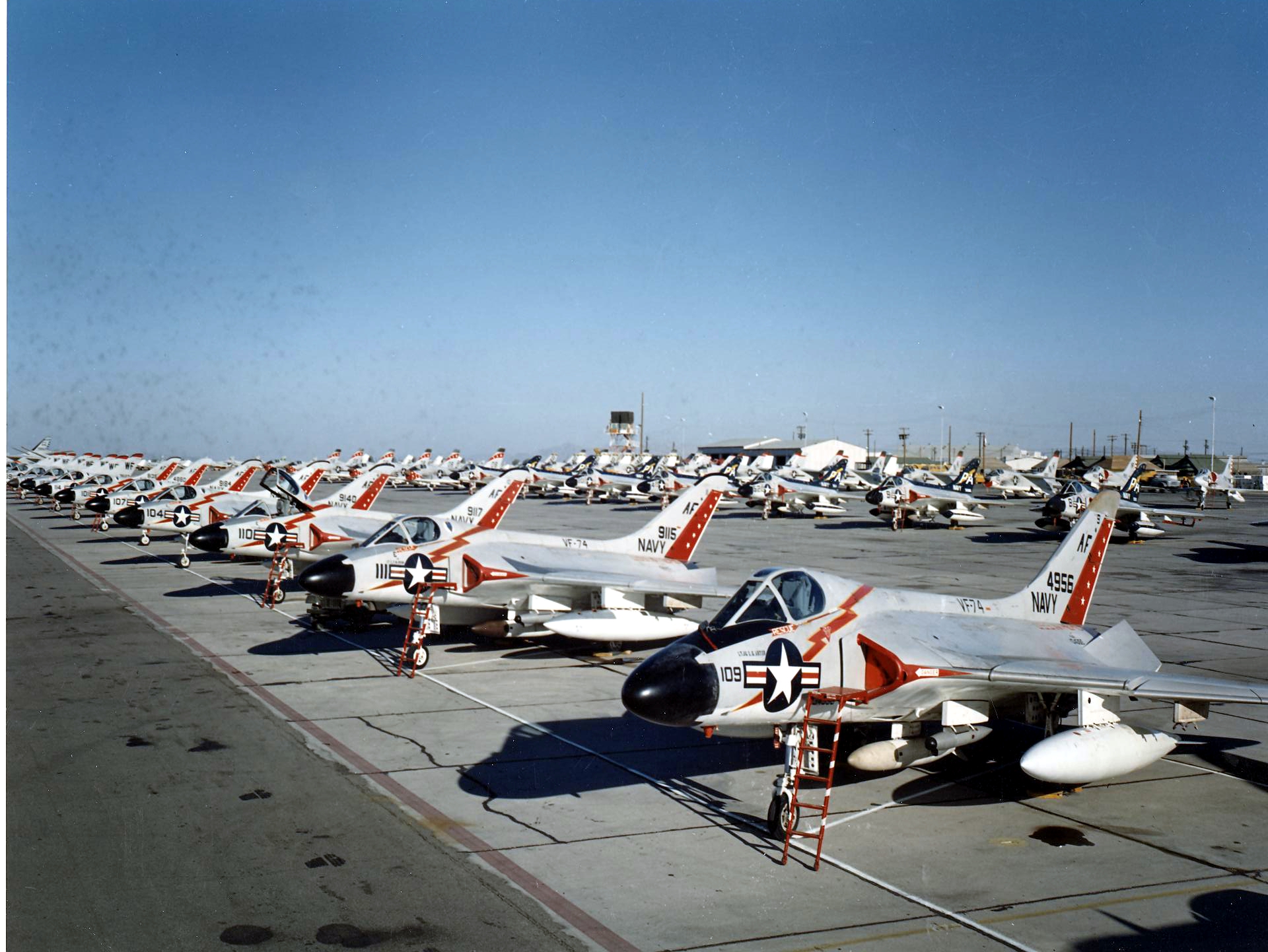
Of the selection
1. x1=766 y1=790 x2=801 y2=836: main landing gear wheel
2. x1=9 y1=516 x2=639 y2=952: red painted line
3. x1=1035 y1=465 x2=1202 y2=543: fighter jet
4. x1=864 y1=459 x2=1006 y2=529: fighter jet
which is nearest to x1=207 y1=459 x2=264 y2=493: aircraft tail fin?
x1=9 y1=516 x2=639 y2=952: red painted line

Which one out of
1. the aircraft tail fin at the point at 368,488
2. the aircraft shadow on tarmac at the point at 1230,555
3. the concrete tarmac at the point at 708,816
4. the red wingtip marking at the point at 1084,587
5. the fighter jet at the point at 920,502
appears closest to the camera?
the concrete tarmac at the point at 708,816

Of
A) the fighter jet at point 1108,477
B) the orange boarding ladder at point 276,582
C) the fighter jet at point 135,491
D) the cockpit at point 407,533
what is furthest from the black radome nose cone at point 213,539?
the fighter jet at point 1108,477

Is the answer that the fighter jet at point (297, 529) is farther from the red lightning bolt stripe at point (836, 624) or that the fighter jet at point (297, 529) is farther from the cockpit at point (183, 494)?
the red lightning bolt stripe at point (836, 624)

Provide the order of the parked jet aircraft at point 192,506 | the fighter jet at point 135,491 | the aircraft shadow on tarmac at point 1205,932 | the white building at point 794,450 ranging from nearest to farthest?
the aircraft shadow on tarmac at point 1205,932 < the parked jet aircraft at point 192,506 < the fighter jet at point 135,491 < the white building at point 794,450

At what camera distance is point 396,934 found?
6664 mm

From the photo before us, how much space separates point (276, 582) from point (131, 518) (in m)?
13.3

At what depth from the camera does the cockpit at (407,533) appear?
17.7m

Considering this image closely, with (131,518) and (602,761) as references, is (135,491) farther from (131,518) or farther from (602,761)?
(602,761)

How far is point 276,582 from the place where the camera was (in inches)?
930

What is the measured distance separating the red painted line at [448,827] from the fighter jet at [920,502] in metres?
36.8

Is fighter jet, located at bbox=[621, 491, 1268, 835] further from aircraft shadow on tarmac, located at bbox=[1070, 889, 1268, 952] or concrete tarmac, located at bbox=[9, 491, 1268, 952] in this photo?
aircraft shadow on tarmac, located at bbox=[1070, 889, 1268, 952]

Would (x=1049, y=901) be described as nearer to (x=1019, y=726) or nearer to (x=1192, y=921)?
(x=1192, y=921)

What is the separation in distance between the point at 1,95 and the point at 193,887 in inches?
218

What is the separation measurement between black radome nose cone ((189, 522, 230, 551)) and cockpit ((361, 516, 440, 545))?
8916 mm
